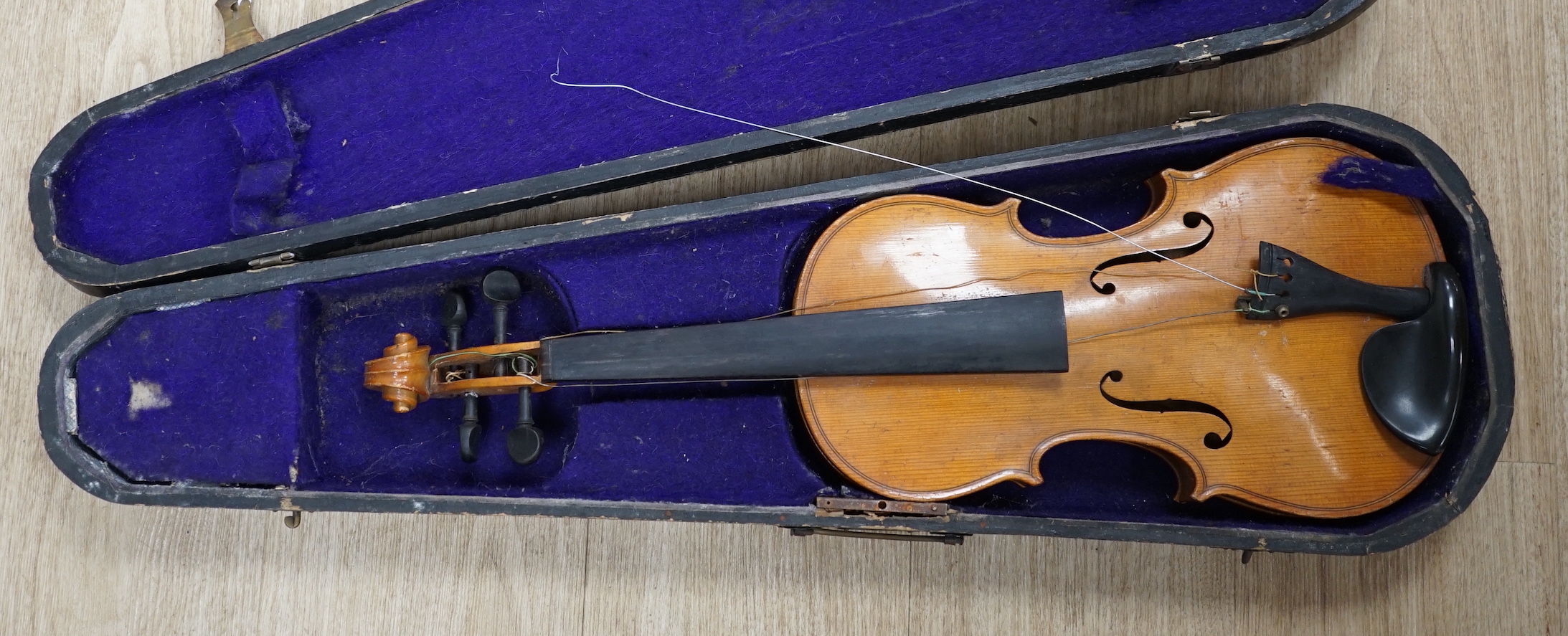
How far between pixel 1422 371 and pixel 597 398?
149cm

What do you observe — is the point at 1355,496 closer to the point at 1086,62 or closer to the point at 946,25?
the point at 1086,62

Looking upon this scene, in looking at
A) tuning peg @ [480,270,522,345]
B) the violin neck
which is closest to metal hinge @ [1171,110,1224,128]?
the violin neck

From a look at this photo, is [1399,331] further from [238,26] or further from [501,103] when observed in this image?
[238,26]

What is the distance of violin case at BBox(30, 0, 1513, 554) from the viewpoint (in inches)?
67.0

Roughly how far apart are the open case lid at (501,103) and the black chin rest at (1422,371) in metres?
0.54

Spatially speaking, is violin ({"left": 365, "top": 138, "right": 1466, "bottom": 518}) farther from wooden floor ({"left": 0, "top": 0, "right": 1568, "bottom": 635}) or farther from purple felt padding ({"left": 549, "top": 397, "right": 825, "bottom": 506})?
wooden floor ({"left": 0, "top": 0, "right": 1568, "bottom": 635})

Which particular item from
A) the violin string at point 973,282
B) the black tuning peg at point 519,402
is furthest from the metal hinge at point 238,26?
the violin string at point 973,282

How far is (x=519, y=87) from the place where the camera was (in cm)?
193

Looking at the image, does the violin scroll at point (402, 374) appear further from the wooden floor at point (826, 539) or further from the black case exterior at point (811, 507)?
the wooden floor at point (826, 539)

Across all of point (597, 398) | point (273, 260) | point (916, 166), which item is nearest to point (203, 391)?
point (273, 260)

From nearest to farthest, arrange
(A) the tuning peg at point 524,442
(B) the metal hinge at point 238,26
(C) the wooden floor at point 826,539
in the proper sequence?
(A) the tuning peg at point 524,442 < (C) the wooden floor at point 826,539 < (B) the metal hinge at point 238,26

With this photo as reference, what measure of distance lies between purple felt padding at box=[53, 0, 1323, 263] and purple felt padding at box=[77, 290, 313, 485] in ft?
0.59

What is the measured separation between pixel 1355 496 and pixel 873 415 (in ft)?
2.77

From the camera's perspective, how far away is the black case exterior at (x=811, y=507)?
5.37ft
